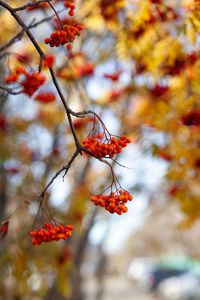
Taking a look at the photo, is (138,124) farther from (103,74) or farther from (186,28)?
(186,28)

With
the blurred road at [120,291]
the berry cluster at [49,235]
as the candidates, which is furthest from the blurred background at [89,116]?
the blurred road at [120,291]

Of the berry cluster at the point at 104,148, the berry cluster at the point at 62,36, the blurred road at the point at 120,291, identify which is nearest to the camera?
the berry cluster at the point at 104,148

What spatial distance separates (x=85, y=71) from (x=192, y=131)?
1825 mm

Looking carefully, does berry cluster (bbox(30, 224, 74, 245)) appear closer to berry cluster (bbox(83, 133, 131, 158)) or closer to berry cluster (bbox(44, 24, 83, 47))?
berry cluster (bbox(83, 133, 131, 158))

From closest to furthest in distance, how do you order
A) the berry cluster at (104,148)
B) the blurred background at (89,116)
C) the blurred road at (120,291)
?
the berry cluster at (104,148) < the blurred background at (89,116) < the blurred road at (120,291)

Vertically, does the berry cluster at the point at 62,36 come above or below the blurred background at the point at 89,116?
below

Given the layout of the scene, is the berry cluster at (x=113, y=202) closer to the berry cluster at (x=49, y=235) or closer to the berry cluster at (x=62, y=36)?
the berry cluster at (x=49, y=235)

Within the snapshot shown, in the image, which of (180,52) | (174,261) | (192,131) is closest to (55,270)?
(192,131)

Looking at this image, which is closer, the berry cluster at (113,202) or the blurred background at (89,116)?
the berry cluster at (113,202)

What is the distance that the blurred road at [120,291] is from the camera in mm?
18484

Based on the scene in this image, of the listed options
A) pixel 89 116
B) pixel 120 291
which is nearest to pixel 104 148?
pixel 89 116

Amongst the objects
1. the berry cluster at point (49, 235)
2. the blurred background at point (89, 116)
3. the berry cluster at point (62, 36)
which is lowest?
the berry cluster at point (49, 235)

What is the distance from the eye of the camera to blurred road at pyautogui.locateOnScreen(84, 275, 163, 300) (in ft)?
60.6

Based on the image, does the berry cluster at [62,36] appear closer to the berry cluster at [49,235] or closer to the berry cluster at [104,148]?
the berry cluster at [104,148]
